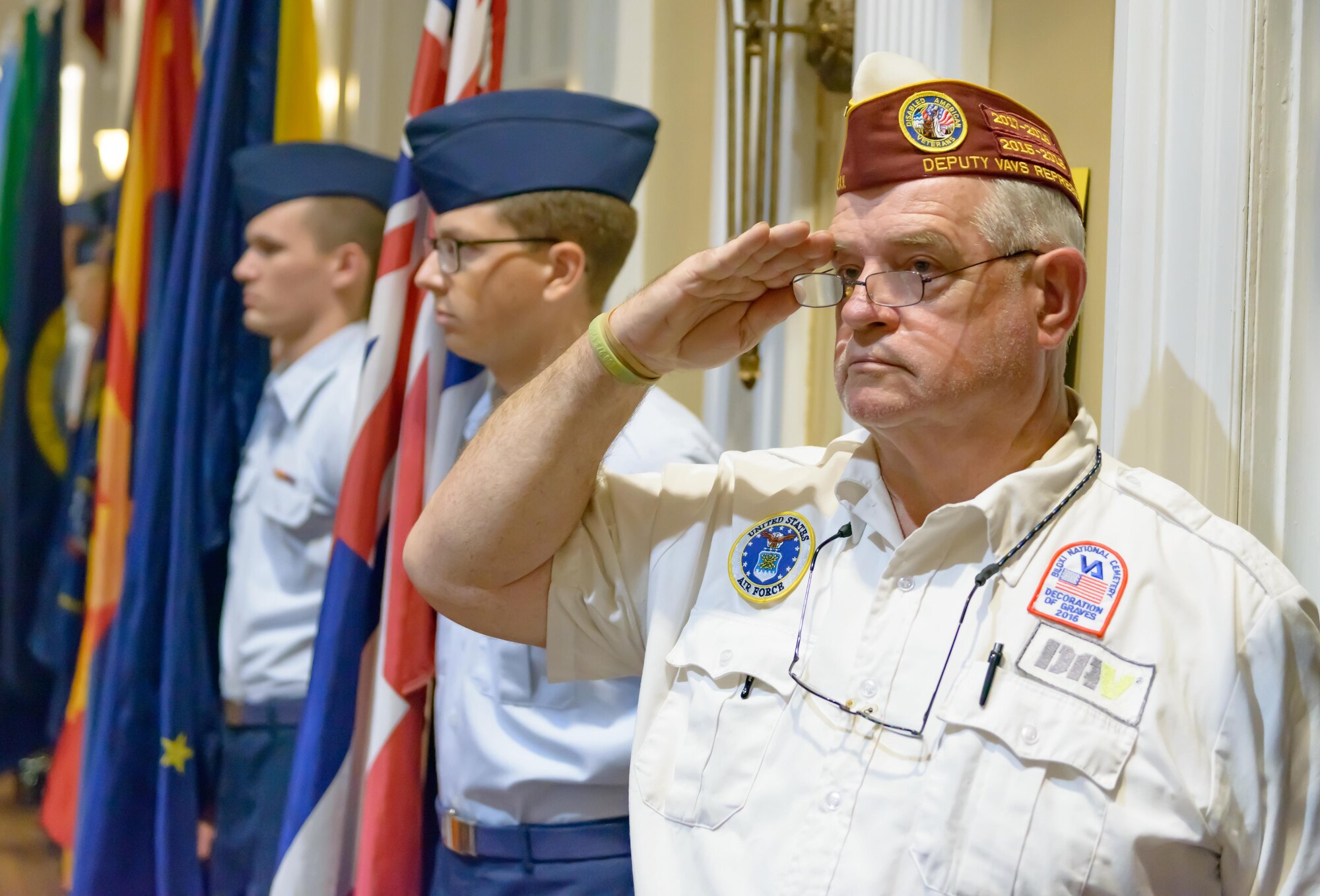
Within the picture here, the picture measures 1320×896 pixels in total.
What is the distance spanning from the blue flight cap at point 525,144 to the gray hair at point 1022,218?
0.84m

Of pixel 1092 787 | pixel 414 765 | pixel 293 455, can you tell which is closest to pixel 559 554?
pixel 1092 787

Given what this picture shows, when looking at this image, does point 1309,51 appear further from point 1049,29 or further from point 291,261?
point 291,261

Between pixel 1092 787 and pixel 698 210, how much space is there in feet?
5.37

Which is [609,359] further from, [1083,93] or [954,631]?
[1083,93]

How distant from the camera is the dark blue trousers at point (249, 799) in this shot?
2.28 m

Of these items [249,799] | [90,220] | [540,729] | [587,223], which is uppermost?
[90,220]

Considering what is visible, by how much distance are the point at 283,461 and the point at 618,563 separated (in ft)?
4.21

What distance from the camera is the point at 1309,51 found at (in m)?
1.20

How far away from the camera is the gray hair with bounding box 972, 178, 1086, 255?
1112mm

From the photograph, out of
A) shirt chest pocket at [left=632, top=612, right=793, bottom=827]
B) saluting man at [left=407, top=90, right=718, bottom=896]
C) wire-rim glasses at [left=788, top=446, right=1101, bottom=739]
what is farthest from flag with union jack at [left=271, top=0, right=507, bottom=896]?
wire-rim glasses at [left=788, top=446, right=1101, bottom=739]

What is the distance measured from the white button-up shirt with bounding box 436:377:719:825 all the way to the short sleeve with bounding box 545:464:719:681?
0.89ft

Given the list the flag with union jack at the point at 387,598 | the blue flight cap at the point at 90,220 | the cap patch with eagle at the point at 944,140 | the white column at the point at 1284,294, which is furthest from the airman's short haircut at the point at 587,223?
the blue flight cap at the point at 90,220

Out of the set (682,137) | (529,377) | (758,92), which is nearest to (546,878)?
(529,377)

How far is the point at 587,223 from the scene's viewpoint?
1.84 meters
